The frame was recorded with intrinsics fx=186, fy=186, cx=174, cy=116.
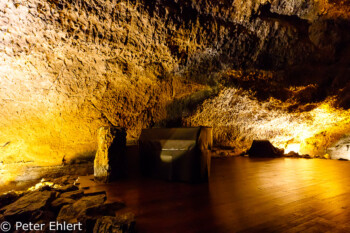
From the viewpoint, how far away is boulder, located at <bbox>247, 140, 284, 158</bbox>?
200 inches

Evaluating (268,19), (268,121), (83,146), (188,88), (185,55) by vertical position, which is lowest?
(83,146)


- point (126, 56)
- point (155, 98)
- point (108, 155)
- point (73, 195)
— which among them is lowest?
point (73, 195)

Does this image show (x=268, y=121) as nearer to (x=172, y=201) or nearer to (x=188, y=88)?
(x=188, y=88)

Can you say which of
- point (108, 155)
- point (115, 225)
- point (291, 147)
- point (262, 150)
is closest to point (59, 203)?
point (115, 225)

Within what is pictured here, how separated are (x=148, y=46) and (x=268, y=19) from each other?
1812 millimetres

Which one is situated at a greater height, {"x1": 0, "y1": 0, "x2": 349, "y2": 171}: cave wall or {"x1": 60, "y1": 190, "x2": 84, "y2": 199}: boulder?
{"x1": 0, "y1": 0, "x2": 349, "y2": 171}: cave wall

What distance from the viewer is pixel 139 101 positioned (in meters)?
3.21

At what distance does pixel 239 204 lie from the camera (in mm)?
1607

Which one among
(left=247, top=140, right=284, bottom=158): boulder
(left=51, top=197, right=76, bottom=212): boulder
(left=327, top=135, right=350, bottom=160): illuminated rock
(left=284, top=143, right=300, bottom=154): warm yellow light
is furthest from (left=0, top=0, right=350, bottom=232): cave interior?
(left=327, top=135, right=350, bottom=160): illuminated rock

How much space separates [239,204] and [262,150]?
398cm

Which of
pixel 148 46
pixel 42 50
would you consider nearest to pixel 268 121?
pixel 148 46

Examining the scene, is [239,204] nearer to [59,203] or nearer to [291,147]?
[59,203]

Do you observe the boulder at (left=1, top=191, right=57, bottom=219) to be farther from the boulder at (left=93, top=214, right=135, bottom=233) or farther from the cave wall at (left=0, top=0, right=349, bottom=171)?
the cave wall at (left=0, top=0, right=349, bottom=171)

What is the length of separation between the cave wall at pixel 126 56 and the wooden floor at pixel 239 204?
115cm
